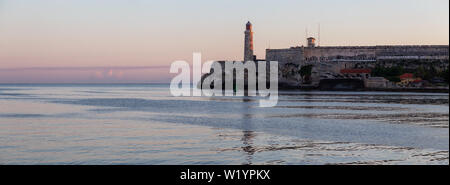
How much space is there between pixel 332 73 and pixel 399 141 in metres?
64.7

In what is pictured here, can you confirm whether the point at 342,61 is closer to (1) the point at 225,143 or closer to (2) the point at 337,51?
(2) the point at 337,51

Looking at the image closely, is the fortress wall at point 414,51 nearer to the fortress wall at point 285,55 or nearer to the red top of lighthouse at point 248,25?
the fortress wall at point 285,55

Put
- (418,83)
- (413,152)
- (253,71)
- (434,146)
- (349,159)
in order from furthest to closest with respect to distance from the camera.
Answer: (253,71) < (418,83) < (434,146) < (413,152) < (349,159)

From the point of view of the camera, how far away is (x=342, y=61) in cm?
8112

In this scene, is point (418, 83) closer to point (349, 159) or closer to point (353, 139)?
point (353, 139)

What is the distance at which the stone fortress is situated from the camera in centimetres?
7731

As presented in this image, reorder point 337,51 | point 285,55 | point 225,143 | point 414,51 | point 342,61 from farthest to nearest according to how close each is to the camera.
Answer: point 285,55, point 337,51, point 414,51, point 342,61, point 225,143

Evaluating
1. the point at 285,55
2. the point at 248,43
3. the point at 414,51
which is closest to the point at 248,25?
the point at 248,43

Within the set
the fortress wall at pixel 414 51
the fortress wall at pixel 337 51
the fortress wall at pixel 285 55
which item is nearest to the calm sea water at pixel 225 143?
the fortress wall at pixel 285 55

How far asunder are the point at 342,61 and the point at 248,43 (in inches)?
637

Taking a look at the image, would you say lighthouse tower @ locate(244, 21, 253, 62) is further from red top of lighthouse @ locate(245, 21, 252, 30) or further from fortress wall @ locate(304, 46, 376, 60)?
fortress wall @ locate(304, 46, 376, 60)
